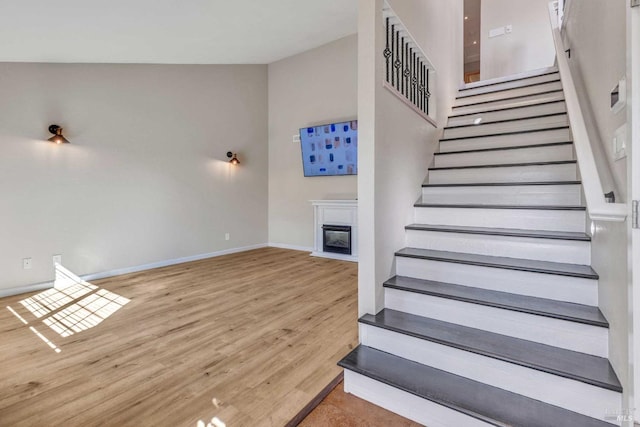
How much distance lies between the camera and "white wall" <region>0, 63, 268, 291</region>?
332 cm

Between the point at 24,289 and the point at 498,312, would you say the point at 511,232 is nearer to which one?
the point at 498,312

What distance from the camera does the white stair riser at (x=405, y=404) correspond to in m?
1.39

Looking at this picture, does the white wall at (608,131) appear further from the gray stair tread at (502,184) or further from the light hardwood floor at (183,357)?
the light hardwood floor at (183,357)

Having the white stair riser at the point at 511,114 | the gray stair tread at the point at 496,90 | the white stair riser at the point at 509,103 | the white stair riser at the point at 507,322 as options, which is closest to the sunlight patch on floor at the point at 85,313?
the white stair riser at the point at 507,322

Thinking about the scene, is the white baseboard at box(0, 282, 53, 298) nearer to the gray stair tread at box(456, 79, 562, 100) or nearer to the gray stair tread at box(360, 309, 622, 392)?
the gray stair tread at box(360, 309, 622, 392)

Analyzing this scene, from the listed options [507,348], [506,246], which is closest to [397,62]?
[506,246]

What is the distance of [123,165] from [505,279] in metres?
4.54

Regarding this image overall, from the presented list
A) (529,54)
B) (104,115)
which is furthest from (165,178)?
(529,54)

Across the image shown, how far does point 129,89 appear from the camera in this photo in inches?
161

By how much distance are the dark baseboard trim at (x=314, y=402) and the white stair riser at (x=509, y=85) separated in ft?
13.1

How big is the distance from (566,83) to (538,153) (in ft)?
2.35

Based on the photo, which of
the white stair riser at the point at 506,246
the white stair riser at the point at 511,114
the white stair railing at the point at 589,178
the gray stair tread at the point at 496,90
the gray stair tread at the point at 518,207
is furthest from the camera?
the gray stair tread at the point at 496,90

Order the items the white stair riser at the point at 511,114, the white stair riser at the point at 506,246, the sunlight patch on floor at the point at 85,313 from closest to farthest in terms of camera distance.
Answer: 1. the white stair riser at the point at 506,246
2. the sunlight patch on floor at the point at 85,313
3. the white stair riser at the point at 511,114

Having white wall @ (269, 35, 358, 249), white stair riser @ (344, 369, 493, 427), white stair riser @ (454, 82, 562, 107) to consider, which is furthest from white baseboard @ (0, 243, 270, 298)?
white stair riser @ (454, 82, 562, 107)
